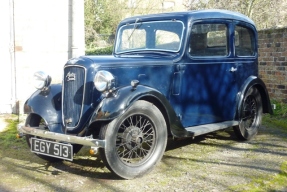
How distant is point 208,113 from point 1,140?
3.15 meters

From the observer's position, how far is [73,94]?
13.6 feet

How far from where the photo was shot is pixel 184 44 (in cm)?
469

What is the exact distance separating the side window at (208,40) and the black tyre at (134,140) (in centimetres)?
123

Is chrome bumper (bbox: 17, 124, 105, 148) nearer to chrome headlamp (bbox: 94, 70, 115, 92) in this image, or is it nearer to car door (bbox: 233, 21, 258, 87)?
chrome headlamp (bbox: 94, 70, 115, 92)

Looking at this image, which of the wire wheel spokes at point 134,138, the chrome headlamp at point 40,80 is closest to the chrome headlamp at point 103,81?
the wire wheel spokes at point 134,138

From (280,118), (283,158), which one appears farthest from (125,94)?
(280,118)

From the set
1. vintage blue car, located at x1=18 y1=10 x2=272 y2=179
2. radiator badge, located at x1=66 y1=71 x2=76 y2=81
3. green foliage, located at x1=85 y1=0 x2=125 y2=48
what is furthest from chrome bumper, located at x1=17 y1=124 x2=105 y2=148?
green foliage, located at x1=85 y1=0 x2=125 y2=48

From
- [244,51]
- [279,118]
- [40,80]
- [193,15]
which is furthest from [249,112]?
[40,80]

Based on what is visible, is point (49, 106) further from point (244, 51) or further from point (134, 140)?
point (244, 51)

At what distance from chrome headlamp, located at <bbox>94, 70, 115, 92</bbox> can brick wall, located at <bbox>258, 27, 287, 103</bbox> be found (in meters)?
5.01

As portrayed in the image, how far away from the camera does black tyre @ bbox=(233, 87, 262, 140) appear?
5.45 m

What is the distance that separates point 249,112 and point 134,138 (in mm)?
2486

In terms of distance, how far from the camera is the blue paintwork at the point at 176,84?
398cm

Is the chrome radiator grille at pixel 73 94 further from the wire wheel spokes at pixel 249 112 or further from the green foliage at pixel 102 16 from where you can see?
the green foliage at pixel 102 16
